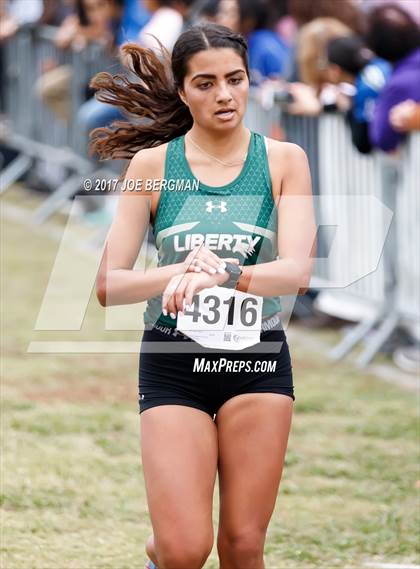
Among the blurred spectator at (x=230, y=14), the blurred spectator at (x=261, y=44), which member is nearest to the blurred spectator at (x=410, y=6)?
the blurred spectator at (x=261, y=44)

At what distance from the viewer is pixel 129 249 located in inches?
159

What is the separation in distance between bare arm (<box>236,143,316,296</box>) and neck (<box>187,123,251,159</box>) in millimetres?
119

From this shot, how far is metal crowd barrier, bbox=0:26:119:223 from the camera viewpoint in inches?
494

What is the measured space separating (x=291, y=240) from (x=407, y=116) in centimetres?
394

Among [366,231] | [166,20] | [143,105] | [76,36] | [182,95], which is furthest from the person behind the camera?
[76,36]

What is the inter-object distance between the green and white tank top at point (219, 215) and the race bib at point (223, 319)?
50 mm

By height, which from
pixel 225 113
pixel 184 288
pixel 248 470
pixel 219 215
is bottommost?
pixel 248 470

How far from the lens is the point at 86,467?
6.30m

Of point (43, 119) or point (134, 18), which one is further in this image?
point (43, 119)

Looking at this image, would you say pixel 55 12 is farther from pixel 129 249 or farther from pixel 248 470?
pixel 248 470

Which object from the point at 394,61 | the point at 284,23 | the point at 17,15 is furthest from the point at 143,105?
the point at 17,15

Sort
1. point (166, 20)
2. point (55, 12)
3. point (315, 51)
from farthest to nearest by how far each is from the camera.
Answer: point (55, 12) < point (166, 20) < point (315, 51)

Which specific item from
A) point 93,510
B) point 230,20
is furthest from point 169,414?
point 230,20

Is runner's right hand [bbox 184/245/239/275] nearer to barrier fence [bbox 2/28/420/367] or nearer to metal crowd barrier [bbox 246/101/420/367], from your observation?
barrier fence [bbox 2/28/420/367]
